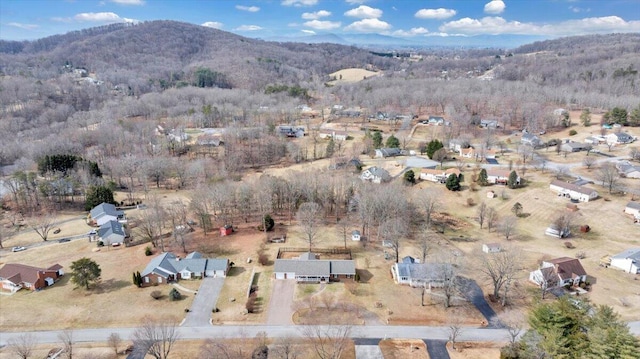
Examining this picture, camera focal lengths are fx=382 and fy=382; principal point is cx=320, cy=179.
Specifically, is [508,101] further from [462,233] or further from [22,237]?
[22,237]

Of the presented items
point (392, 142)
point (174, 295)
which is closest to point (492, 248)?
point (174, 295)

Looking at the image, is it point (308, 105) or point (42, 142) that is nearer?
point (42, 142)

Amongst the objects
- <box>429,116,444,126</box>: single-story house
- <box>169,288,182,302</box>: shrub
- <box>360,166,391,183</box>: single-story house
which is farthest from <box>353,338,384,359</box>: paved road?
<box>429,116,444,126</box>: single-story house

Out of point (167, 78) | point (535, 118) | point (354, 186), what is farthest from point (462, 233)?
point (167, 78)

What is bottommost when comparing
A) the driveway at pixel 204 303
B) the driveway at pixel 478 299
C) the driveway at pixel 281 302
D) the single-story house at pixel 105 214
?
the driveway at pixel 478 299

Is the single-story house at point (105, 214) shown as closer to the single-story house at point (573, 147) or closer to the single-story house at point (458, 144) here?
the single-story house at point (458, 144)

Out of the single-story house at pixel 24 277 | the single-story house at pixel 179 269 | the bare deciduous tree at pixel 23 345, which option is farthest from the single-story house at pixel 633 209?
the single-story house at pixel 24 277

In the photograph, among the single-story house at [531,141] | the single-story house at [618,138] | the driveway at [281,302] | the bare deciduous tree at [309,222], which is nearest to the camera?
the driveway at [281,302]
